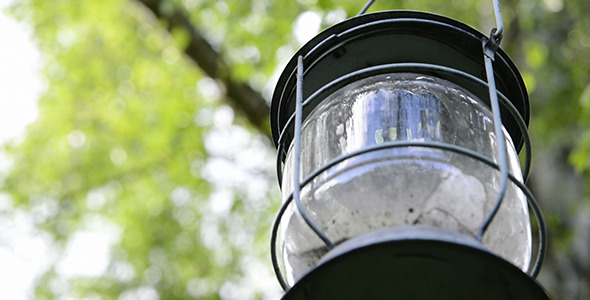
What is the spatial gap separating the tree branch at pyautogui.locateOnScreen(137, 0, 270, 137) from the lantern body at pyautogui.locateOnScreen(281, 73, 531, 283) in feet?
11.0

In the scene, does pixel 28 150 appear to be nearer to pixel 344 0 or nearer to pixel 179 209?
pixel 179 209

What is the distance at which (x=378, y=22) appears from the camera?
136cm

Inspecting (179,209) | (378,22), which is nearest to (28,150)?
(179,209)

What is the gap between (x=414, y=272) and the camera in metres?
1.04

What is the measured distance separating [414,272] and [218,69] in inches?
158

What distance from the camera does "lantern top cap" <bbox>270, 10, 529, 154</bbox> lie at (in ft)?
4.44

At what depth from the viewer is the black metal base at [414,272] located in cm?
97

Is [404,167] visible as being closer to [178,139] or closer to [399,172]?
[399,172]

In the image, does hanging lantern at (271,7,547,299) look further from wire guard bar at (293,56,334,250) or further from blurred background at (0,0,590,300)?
blurred background at (0,0,590,300)

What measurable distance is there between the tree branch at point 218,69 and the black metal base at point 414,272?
3.70m

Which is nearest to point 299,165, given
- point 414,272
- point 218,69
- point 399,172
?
point 399,172

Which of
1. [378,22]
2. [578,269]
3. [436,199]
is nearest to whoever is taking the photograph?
[436,199]

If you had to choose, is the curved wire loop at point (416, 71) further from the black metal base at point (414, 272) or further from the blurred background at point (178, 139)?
the blurred background at point (178, 139)

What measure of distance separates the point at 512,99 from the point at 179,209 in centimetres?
610
